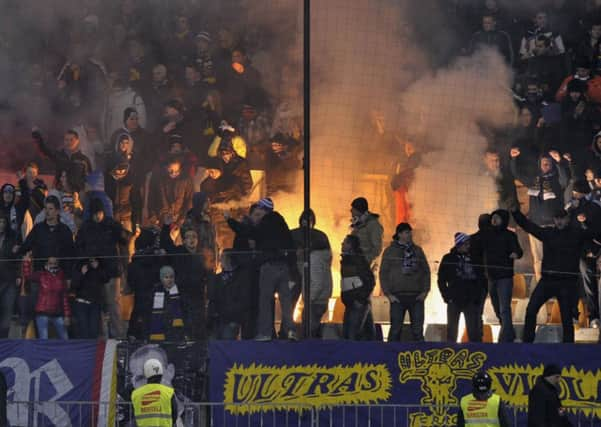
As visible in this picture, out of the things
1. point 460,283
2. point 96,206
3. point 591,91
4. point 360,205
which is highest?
point 591,91

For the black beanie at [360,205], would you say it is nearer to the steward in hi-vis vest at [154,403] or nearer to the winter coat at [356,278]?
the winter coat at [356,278]

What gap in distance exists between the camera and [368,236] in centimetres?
1744

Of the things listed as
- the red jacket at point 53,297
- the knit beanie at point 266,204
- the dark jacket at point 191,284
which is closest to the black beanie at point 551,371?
the knit beanie at point 266,204

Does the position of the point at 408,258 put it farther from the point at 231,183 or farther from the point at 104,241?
the point at 104,241

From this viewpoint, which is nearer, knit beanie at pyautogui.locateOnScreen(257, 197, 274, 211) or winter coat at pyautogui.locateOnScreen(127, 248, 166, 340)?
knit beanie at pyautogui.locateOnScreen(257, 197, 274, 211)

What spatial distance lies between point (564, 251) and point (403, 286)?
188 centimetres

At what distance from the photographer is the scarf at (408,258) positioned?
57.0 feet

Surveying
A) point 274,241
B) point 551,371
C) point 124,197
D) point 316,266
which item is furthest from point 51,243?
point 551,371

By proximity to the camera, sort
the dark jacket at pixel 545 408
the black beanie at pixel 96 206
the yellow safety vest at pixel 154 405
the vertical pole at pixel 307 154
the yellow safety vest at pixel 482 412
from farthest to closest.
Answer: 1. the black beanie at pixel 96 206
2. the vertical pole at pixel 307 154
3. the dark jacket at pixel 545 408
4. the yellow safety vest at pixel 154 405
5. the yellow safety vest at pixel 482 412

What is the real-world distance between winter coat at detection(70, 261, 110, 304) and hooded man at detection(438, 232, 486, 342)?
13.2 feet

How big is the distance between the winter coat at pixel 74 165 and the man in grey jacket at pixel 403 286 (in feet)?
12.9

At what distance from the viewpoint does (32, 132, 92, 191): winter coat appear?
1859 centimetres

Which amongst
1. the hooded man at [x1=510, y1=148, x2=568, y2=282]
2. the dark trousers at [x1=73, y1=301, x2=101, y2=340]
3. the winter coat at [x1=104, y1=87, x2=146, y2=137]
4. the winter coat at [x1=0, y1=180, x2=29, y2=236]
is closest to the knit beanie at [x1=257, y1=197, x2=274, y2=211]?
the winter coat at [x1=104, y1=87, x2=146, y2=137]

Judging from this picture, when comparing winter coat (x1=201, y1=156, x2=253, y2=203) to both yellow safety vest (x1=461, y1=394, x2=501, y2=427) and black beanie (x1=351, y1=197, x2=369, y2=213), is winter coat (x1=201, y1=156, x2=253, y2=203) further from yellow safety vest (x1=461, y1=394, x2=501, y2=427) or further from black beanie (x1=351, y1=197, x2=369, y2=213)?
yellow safety vest (x1=461, y1=394, x2=501, y2=427)
